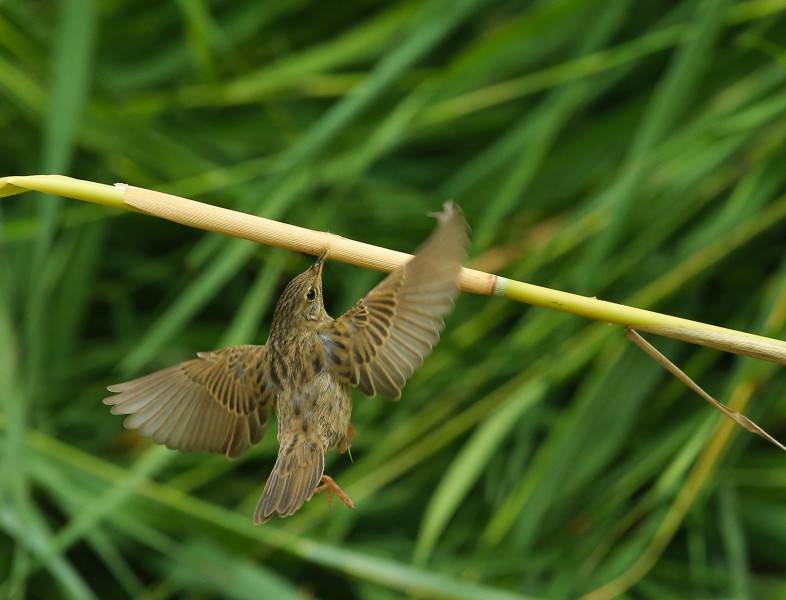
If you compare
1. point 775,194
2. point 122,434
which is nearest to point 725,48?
point 775,194

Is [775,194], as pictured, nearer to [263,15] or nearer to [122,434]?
[263,15]

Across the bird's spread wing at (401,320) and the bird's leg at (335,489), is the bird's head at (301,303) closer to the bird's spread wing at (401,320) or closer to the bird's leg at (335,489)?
the bird's spread wing at (401,320)

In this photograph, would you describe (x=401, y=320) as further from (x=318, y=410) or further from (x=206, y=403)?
(x=206, y=403)

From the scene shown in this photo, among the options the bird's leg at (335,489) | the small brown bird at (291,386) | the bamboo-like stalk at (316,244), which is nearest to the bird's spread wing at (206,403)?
the small brown bird at (291,386)

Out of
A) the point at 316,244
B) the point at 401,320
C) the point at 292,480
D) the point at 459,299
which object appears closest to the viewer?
the point at 316,244

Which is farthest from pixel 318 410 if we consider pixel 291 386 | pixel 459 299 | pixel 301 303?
pixel 459 299
